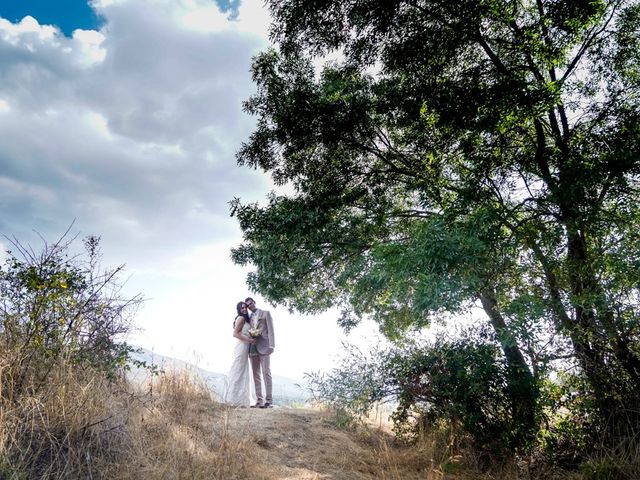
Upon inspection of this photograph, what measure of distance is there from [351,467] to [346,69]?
6688mm

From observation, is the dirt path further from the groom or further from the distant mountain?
the groom

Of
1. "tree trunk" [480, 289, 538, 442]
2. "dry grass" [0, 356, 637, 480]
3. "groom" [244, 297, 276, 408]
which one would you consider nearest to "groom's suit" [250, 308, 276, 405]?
"groom" [244, 297, 276, 408]

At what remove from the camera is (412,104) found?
25.5 ft

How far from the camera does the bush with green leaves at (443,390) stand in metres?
6.57

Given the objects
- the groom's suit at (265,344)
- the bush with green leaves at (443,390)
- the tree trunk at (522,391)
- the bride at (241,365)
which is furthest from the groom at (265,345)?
the tree trunk at (522,391)

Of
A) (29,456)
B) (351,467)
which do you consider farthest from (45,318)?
(351,467)

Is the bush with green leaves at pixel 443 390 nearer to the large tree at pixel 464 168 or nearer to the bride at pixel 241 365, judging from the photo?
the large tree at pixel 464 168

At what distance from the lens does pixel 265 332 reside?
9406mm

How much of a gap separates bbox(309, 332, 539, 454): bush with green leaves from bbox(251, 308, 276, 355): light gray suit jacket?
2374mm

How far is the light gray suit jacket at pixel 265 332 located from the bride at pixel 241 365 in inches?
9.7

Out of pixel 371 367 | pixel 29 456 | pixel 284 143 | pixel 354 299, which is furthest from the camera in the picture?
pixel 354 299

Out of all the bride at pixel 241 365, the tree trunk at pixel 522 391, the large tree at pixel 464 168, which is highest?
the large tree at pixel 464 168

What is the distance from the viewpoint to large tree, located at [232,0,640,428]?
603 centimetres

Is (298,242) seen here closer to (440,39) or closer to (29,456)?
(440,39)
